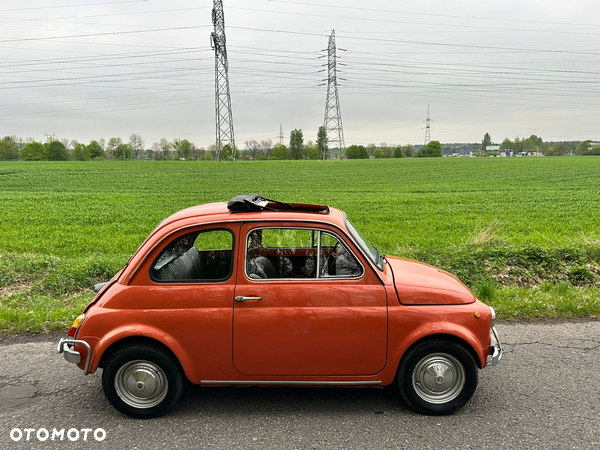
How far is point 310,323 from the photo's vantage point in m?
3.53

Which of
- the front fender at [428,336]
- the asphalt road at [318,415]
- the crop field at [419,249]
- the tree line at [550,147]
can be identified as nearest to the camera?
the asphalt road at [318,415]

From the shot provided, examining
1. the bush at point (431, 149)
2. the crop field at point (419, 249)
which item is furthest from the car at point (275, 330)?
the bush at point (431, 149)

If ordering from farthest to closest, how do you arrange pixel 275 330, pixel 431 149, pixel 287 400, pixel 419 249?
pixel 431 149 < pixel 419 249 < pixel 287 400 < pixel 275 330

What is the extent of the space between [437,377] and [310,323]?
113cm

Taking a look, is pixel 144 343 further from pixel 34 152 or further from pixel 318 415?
pixel 34 152

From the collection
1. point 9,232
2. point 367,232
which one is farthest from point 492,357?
point 9,232

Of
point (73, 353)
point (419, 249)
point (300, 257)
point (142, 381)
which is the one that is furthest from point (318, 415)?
point (419, 249)

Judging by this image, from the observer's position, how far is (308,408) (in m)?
3.71

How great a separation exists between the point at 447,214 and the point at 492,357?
12.3m

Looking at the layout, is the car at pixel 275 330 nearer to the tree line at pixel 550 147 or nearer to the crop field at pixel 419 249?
the crop field at pixel 419 249

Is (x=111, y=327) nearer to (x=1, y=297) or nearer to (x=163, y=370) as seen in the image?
(x=163, y=370)

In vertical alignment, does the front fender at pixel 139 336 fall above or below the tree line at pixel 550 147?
below

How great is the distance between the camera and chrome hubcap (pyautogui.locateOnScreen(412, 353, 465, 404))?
361 cm

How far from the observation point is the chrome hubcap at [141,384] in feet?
11.8
